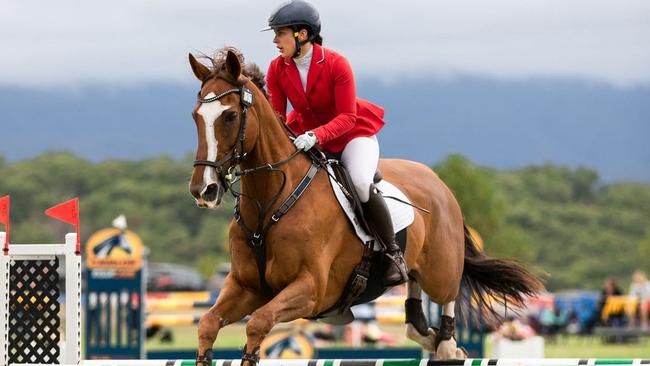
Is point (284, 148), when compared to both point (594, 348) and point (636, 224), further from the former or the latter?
point (636, 224)

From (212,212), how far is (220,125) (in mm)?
55588

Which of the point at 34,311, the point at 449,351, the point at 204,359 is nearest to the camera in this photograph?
the point at 204,359

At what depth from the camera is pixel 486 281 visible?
7.78m

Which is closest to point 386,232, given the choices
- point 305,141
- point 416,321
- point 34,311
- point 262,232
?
point 305,141

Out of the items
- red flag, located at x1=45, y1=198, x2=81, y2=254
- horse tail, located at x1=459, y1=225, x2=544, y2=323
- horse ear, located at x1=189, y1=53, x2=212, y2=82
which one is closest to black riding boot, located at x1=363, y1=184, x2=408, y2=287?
horse ear, located at x1=189, y1=53, x2=212, y2=82

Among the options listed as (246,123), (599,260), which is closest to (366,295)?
(246,123)

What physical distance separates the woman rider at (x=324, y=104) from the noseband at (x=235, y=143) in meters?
0.41

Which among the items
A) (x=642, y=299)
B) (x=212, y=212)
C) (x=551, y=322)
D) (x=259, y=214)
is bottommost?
(x=212, y=212)

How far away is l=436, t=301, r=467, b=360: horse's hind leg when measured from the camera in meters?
7.29

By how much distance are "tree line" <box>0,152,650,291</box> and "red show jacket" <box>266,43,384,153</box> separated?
37.1 metres

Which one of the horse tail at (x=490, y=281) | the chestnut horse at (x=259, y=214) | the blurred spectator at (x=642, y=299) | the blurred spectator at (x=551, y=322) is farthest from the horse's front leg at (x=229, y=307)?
the blurred spectator at (x=551, y=322)

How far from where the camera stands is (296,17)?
6160 millimetres

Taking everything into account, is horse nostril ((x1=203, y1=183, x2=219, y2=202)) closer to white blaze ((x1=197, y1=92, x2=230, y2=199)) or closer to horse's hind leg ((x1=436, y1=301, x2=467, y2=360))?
white blaze ((x1=197, y1=92, x2=230, y2=199))

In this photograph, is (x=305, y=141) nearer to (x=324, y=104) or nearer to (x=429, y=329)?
(x=324, y=104)
